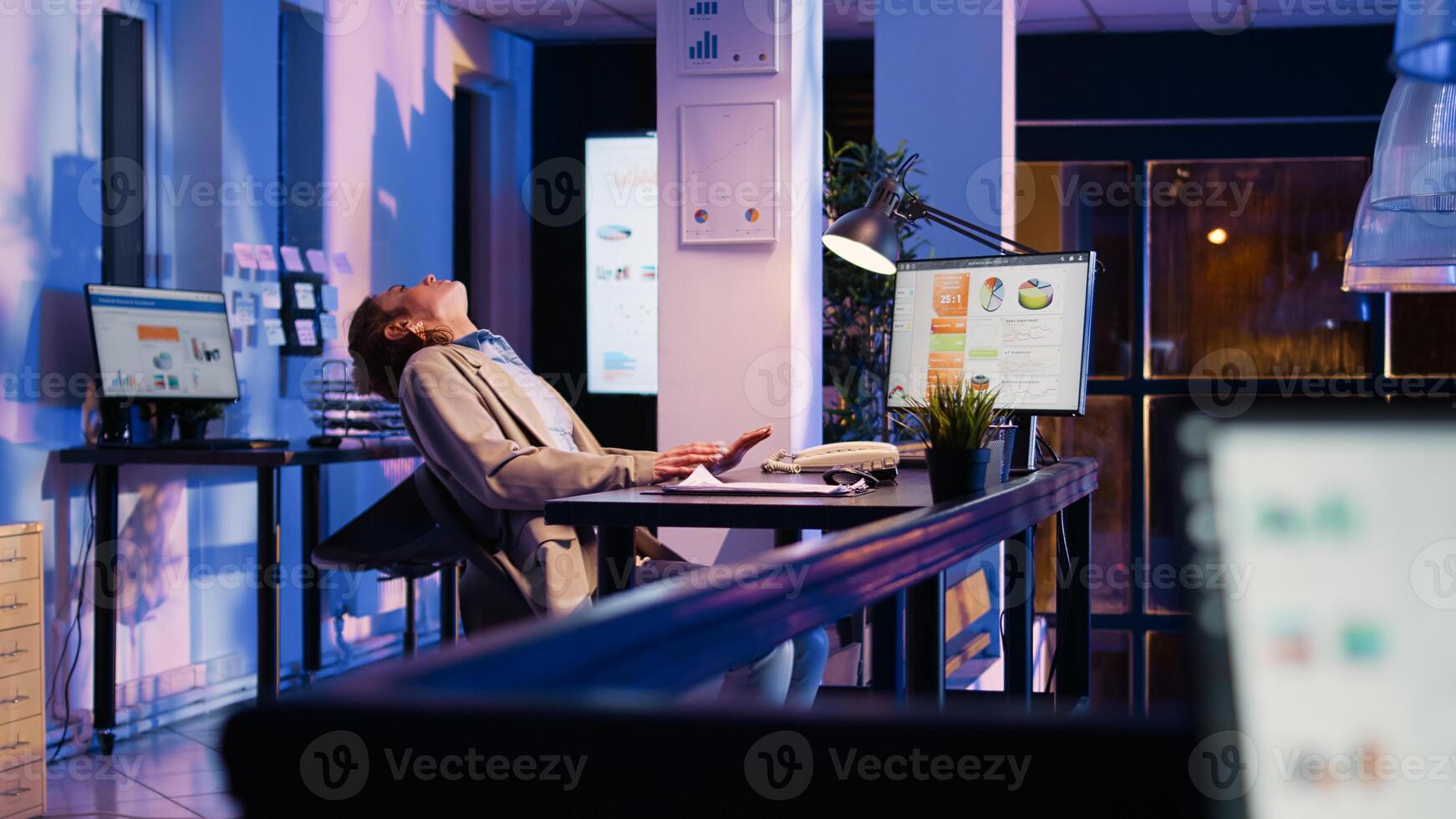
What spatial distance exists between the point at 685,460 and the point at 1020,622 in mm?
686

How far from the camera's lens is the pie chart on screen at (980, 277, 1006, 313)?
2824 millimetres

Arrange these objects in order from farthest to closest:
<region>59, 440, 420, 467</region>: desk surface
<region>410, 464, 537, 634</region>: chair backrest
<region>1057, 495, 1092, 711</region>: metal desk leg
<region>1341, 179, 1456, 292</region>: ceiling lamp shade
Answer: <region>59, 440, 420, 467</region>: desk surface, <region>1057, 495, 1092, 711</region>: metal desk leg, <region>410, 464, 537, 634</region>: chair backrest, <region>1341, 179, 1456, 292</region>: ceiling lamp shade

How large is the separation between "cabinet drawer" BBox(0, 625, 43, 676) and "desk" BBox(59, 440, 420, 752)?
0.51 meters

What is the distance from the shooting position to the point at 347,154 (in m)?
5.35

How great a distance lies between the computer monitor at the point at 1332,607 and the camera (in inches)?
13.8

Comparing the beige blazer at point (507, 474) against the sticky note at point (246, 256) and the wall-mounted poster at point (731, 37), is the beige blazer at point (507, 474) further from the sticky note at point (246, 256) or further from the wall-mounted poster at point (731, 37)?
the sticky note at point (246, 256)

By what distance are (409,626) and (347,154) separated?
1979 millimetres

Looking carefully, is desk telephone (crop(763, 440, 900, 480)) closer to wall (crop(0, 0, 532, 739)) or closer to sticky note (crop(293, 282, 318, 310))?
wall (crop(0, 0, 532, 739))

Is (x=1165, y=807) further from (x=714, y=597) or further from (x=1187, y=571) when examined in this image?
(x=714, y=597)

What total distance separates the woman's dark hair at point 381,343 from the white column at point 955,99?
2.77 m

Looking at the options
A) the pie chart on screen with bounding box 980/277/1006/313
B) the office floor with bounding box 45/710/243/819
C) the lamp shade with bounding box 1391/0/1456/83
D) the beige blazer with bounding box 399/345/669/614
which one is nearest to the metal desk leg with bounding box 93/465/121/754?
the office floor with bounding box 45/710/243/819

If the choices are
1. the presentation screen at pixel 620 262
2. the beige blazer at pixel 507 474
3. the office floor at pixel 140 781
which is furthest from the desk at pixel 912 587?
the presentation screen at pixel 620 262

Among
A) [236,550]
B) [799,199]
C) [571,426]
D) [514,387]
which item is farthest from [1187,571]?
[236,550]

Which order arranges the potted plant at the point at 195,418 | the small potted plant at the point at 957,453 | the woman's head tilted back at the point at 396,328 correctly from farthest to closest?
1. the potted plant at the point at 195,418
2. the woman's head tilted back at the point at 396,328
3. the small potted plant at the point at 957,453
